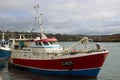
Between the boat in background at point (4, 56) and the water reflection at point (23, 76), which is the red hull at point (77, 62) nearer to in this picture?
the water reflection at point (23, 76)

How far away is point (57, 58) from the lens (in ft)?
92.2

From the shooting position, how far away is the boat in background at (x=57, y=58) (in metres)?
27.0

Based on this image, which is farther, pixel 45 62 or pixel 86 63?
pixel 45 62

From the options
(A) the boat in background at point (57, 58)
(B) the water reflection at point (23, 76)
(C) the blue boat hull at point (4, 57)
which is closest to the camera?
(A) the boat in background at point (57, 58)

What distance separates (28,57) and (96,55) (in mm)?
8680

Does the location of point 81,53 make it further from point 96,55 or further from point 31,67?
point 31,67

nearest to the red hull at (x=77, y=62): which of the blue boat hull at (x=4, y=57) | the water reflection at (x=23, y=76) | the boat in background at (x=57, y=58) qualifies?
the boat in background at (x=57, y=58)

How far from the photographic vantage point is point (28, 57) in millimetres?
32000

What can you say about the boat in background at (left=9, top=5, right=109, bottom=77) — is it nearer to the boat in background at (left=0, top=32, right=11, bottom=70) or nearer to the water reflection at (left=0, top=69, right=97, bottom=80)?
the water reflection at (left=0, top=69, right=97, bottom=80)

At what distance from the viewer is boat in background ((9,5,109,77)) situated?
88.6ft

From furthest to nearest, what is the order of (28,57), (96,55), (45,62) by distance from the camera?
1. (28,57)
2. (45,62)
3. (96,55)

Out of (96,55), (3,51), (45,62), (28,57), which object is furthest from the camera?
(3,51)

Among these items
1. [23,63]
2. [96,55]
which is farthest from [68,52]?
[23,63]

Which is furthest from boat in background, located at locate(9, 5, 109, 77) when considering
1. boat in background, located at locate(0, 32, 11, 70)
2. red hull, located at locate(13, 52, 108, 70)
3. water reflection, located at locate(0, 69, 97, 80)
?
boat in background, located at locate(0, 32, 11, 70)
